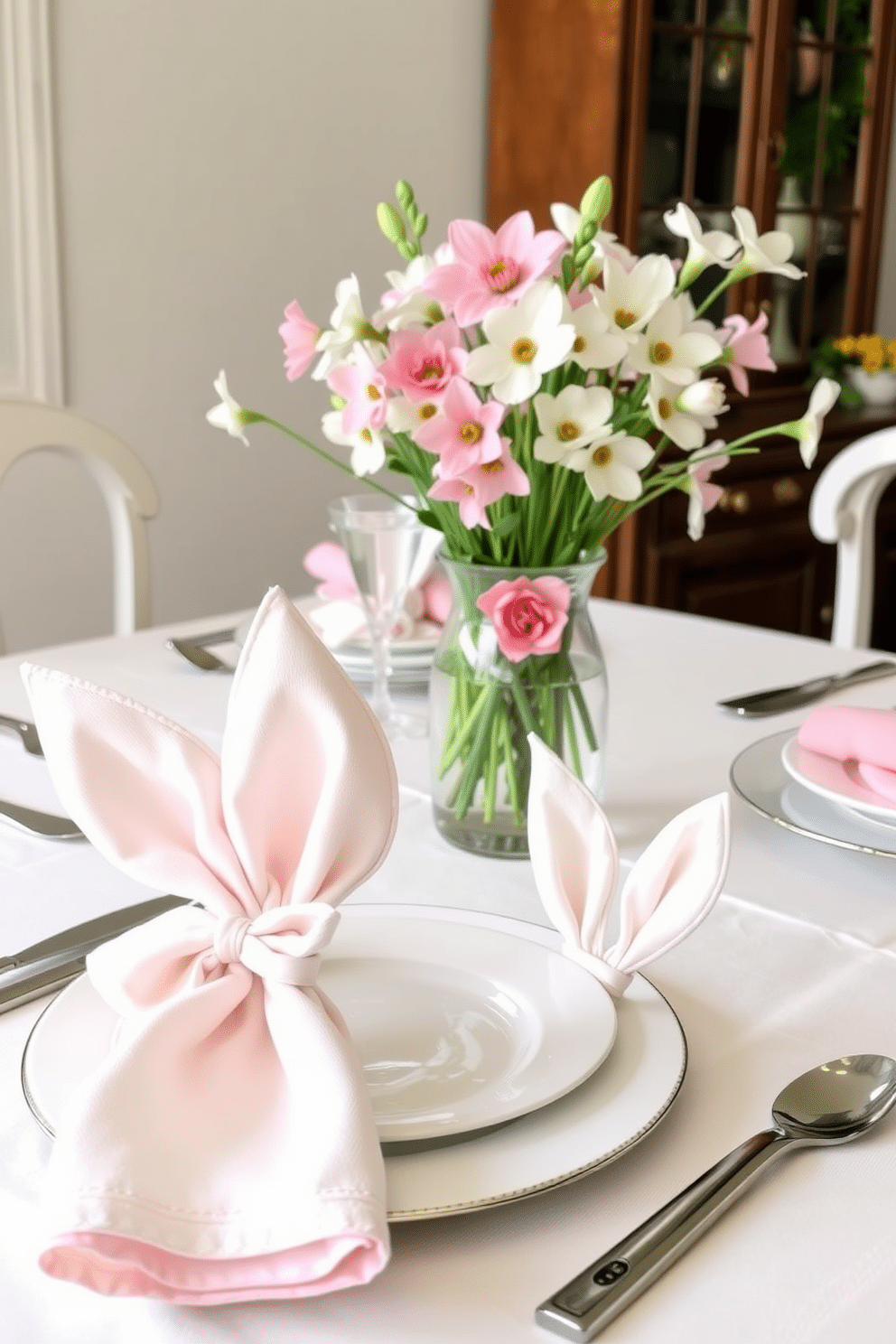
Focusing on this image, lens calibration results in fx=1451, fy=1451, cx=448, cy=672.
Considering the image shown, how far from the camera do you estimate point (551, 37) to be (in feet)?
9.32

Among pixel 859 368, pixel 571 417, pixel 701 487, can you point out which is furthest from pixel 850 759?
pixel 859 368

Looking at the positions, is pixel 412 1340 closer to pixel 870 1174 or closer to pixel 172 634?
pixel 870 1174

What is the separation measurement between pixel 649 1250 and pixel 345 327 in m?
0.54

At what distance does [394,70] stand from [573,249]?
7.56ft

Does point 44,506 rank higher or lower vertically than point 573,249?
lower

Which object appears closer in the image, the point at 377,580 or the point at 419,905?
the point at 419,905

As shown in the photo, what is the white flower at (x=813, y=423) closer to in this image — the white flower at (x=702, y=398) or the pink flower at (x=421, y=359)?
the white flower at (x=702, y=398)

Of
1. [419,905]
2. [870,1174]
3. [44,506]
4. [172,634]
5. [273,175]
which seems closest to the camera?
[870,1174]

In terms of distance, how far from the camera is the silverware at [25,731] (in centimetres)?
107

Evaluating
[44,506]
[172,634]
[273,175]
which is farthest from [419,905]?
[273,175]

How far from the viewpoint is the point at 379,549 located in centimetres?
103

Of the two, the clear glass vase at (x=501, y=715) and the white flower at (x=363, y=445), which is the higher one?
the white flower at (x=363, y=445)

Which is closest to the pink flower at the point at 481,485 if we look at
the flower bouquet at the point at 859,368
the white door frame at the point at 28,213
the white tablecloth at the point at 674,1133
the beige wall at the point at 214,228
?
the white tablecloth at the point at 674,1133

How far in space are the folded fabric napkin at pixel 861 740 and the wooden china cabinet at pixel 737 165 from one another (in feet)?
6.43
